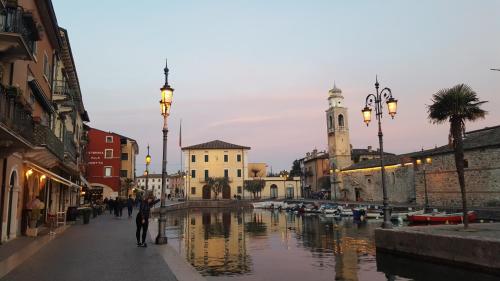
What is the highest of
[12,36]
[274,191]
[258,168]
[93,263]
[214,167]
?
[258,168]

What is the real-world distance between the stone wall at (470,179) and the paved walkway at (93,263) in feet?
114

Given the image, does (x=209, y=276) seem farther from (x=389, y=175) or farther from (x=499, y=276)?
(x=389, y=175)

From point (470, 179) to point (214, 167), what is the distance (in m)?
59.7

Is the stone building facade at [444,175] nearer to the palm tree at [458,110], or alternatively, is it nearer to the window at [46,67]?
the palm tree at [458,110]

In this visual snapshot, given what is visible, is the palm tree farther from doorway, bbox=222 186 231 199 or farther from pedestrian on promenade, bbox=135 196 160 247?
doorway, bbox=222 186 231 199

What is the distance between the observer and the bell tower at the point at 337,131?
82062mm

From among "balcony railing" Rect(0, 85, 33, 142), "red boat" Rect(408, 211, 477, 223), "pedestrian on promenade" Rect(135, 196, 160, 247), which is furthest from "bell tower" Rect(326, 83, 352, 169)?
"balcony railing" Rect(0, 85, 33, 142)

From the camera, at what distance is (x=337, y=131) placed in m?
83.3

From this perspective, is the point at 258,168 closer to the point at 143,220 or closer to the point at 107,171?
the point at 107,171

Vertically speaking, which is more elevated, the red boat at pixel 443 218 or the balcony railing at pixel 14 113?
the balcony railing at pixel 14 113

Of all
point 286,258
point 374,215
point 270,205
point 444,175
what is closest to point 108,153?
point 270,205

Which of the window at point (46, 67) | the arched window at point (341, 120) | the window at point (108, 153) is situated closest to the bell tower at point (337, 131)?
the arched window at point (341, 120)

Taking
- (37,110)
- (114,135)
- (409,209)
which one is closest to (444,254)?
(37,110)

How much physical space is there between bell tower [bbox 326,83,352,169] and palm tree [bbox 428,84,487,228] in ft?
208
